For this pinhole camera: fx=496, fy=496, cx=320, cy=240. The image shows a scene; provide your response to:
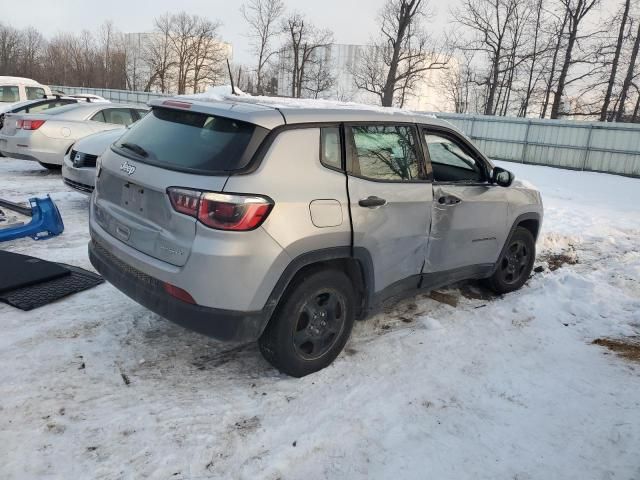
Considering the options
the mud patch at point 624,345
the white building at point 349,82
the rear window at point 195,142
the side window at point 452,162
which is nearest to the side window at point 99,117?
the rear window at point 195,142

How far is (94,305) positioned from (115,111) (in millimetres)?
7286

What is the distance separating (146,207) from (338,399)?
1.65m

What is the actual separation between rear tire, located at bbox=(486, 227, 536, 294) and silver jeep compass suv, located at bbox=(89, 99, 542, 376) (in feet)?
3.99

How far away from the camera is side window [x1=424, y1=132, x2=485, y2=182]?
4.23m

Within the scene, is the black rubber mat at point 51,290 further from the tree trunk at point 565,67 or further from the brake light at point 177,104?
the tree trunk at point 565,67

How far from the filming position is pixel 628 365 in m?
3.72

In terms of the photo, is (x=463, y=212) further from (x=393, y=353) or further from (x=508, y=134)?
(x=508, y=134)

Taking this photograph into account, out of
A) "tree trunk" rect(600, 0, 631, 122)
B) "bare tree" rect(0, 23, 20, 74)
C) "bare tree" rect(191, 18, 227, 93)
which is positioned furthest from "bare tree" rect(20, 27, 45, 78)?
"tree trunk" rect(600, 0, 631, 122)

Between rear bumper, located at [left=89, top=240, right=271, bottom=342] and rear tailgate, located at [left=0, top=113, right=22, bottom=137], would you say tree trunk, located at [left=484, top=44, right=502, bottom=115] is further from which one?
rear bumper, located at [left=89, top=240, right=271, bottom=342]

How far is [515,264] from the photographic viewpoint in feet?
16.7

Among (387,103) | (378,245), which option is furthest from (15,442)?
(387,103)

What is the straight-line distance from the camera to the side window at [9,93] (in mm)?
16062

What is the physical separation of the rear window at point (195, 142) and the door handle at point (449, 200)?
1613mm

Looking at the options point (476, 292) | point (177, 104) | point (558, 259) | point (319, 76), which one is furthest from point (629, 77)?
point (177, 104)
